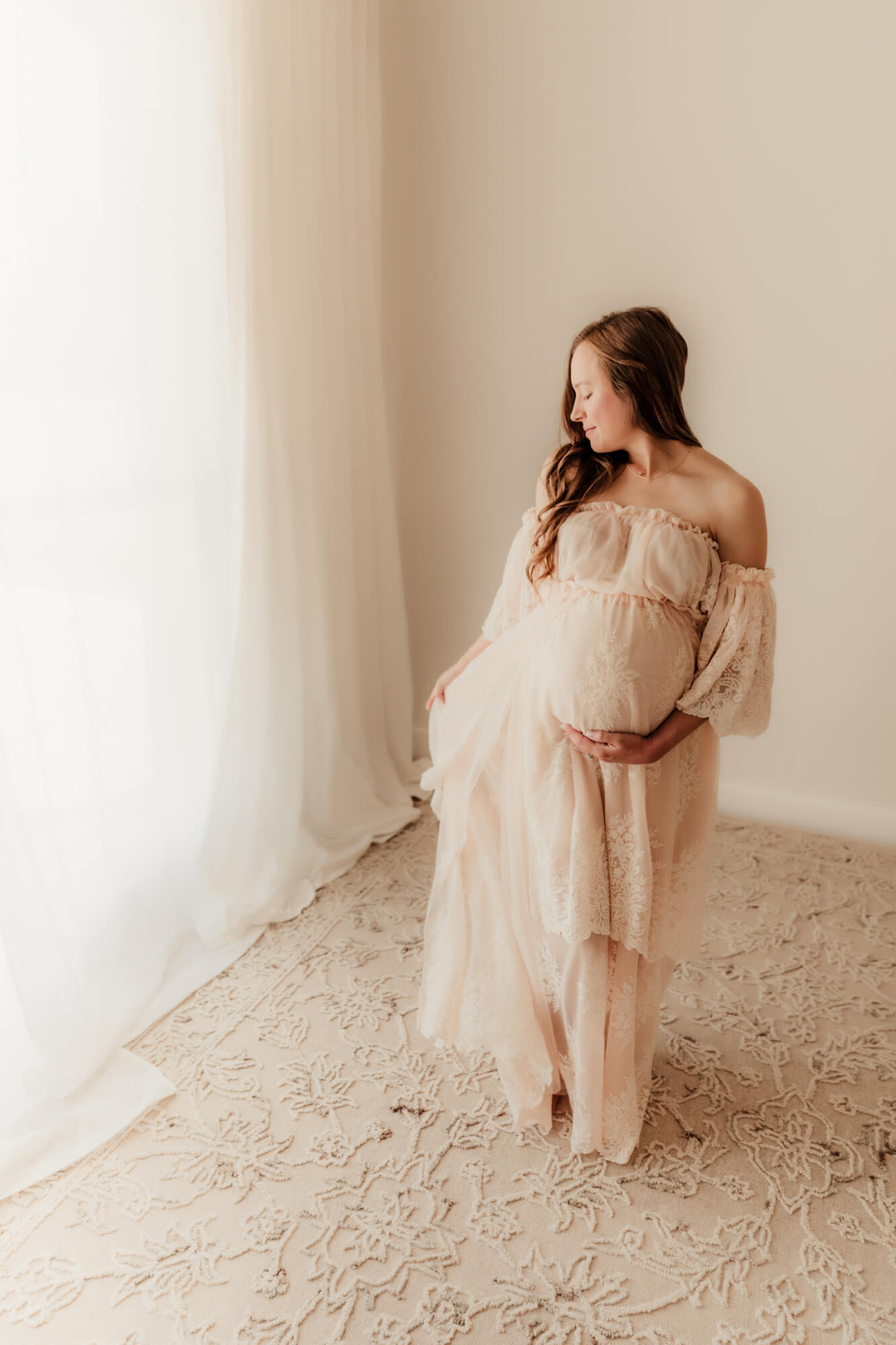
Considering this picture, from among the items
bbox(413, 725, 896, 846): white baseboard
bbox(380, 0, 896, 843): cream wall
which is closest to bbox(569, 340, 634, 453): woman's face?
bbox(380, 0, 896, 843): cream wall

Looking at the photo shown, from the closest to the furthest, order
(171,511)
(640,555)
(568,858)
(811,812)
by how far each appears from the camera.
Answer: (640,555) → (568,858) → (171,511) → (811,812)

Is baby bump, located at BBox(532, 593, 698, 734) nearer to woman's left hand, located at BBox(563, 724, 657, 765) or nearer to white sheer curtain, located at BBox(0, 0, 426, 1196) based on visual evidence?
woman's left hand, located at BBox(563, 724, 657, 765)

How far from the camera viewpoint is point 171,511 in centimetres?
225

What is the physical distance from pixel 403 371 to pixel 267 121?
987mm

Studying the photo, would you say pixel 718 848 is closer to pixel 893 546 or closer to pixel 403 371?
pixel 893 546

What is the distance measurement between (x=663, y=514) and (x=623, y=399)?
20 centimetres

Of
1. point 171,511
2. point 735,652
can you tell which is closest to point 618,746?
point 735,652

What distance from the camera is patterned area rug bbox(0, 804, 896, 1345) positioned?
4.67 feet

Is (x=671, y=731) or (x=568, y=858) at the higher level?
(x=671, y=731)

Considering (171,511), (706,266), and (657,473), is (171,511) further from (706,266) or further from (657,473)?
(706,266)

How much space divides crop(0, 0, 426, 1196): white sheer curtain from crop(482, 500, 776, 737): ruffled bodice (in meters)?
1.06

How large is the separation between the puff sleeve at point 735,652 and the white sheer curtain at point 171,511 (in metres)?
1.25

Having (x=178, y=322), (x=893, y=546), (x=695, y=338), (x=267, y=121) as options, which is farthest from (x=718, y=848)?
(x=267, y=121)

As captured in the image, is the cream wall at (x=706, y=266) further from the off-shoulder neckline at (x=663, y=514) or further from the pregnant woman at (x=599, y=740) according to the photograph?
the off-shoulder neckline at (x=663, y=514)
